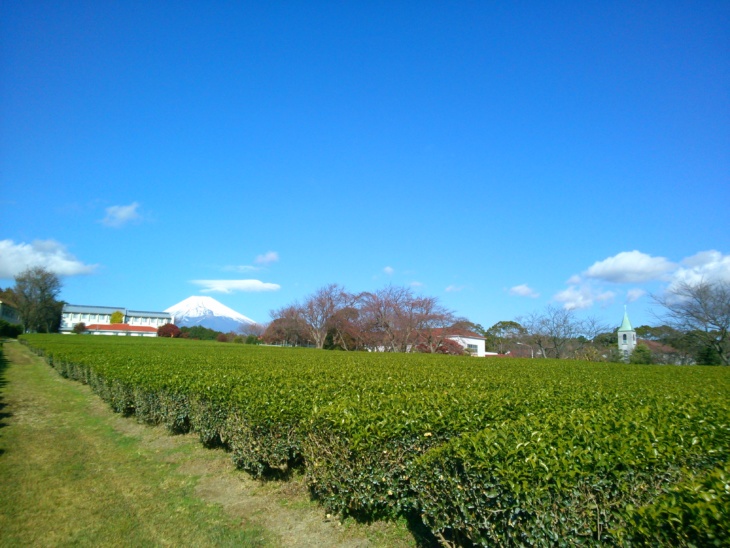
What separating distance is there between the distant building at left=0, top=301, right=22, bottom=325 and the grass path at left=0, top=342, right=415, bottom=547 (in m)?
85.3

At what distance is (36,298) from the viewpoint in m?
78.2

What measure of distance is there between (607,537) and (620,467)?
1.74 feet

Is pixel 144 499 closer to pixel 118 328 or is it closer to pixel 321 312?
pixel 321 312

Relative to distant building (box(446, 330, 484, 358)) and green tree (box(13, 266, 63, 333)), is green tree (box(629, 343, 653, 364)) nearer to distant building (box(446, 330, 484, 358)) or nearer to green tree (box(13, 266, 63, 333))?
distant building (box(446, 330, 484, 358))

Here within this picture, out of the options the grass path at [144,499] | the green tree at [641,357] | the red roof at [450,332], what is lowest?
the grass path at [144,499]

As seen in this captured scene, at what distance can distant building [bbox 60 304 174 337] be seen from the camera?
108438 millimetres

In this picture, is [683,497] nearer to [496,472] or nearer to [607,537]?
[607,537]

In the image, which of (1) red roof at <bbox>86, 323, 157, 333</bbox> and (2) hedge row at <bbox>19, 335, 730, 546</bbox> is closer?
(2) hedge row at <bbox>19, 335, 730, 546</bbox>

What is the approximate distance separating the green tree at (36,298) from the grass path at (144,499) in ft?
279

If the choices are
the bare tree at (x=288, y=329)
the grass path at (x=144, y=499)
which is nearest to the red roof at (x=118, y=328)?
the bare tree at (x=288, y=329)

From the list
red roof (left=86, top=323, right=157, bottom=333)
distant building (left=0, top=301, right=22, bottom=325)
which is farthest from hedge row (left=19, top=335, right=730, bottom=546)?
red roof (left=86, top=323, right=157, bottom=333)

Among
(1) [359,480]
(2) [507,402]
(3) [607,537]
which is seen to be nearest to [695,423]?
(2) [507,402]

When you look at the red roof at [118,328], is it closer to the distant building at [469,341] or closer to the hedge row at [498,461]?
the distant building at [469,341]

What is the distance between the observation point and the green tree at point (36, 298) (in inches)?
3051
